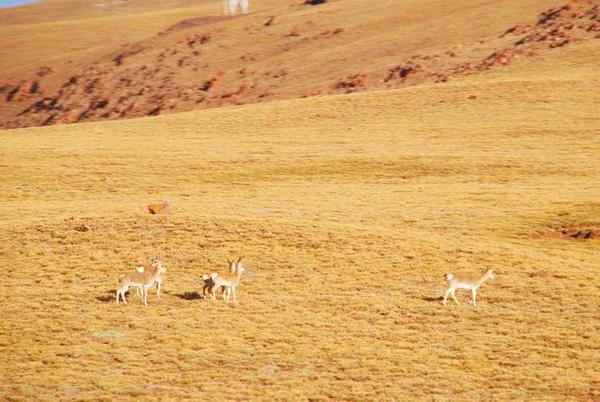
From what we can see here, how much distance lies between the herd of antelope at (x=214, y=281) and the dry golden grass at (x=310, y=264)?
18.7 inches

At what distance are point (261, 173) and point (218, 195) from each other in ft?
21.1

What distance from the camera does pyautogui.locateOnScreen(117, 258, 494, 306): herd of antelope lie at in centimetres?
2478

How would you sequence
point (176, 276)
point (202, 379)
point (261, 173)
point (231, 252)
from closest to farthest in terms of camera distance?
point (202, 379), point (176, 276), point (231, 252), point (261, 173)

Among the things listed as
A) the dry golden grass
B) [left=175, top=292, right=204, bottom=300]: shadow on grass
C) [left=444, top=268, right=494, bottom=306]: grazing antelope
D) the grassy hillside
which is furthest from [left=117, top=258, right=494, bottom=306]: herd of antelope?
the grassy hillside

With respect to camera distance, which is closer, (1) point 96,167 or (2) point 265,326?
(2) point 265,326

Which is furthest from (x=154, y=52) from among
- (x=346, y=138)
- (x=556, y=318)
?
(x=556, y=318)

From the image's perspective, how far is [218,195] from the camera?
45.8 metres

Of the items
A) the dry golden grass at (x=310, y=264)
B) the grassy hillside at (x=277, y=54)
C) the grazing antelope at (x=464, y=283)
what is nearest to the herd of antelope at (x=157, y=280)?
the dry golden grass at (x=310, y=264)

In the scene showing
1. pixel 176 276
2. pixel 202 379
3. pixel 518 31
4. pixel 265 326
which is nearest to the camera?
pixel 202 379

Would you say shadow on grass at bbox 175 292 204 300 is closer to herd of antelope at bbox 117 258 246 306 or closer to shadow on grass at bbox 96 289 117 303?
herd of antelope at bbox 117 258 246 306

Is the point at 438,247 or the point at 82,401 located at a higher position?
the point at 82,401

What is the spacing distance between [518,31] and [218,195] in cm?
6683

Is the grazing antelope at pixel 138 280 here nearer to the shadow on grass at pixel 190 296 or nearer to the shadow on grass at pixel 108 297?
the shadow on grass at pixel 108 297

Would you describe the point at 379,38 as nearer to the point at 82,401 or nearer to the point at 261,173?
the point at 261,173
